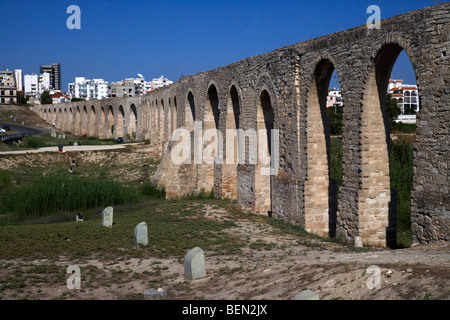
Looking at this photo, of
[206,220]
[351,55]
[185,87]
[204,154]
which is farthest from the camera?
[185,87]

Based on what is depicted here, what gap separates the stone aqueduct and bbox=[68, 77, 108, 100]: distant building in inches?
4899

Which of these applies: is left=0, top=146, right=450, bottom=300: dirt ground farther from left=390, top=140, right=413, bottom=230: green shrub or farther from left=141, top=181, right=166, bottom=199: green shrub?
left=141, top=181, right=166, bottom=199: green shrub

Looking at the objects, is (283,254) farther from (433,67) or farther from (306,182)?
(433,67)

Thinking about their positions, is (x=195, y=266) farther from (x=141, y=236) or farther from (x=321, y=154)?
(x=321, y=154)

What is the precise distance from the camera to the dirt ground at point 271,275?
5480mm

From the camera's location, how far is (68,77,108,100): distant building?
139 metres

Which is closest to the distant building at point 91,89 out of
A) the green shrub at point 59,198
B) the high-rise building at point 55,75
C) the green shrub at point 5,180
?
the high-rise building at point 55,75

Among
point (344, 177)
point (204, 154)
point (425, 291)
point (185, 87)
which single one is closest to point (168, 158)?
point (204, 154)

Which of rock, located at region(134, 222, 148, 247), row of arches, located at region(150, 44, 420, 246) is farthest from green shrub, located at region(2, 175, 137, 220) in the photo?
rock, located at region(134, 222, 148, 247)

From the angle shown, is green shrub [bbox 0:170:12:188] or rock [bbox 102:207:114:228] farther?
green shrub [bbox 0:170:12:188]

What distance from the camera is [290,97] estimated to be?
1245cm

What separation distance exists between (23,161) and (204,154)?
1050 cm

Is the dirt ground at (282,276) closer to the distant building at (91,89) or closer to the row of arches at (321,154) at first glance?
the row of arches at (321,154)

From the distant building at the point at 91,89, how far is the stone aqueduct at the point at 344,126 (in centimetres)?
12443
